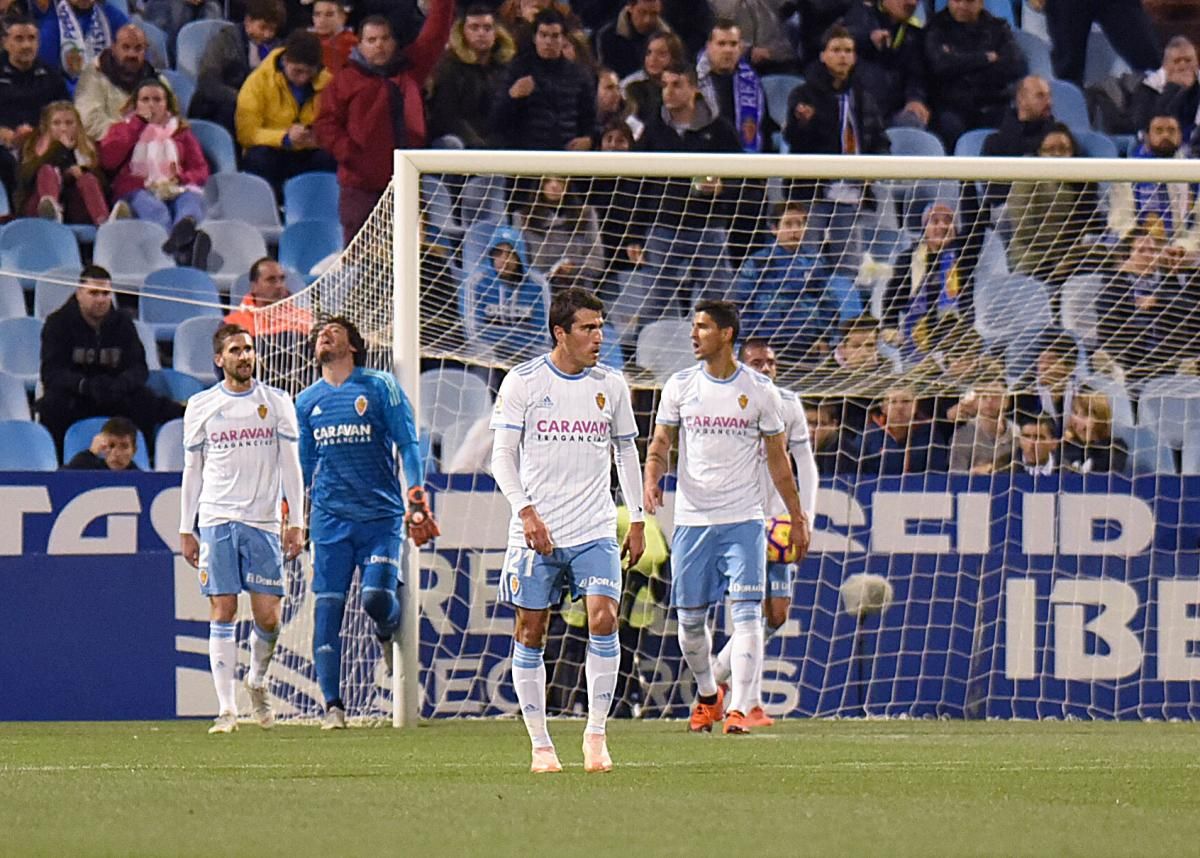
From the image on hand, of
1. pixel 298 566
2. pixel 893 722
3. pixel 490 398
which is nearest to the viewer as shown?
pixel 893 722

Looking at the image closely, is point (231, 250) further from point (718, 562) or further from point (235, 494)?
point (718, 562)

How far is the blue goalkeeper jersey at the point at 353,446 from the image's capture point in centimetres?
1095

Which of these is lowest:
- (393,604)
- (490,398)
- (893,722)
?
(893,722)

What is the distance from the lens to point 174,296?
1477cm

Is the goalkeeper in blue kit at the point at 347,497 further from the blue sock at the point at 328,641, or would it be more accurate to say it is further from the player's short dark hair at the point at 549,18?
the player's short dark hair at the point at 549,18

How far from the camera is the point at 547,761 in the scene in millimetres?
7637

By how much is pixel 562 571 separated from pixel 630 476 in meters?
0.45

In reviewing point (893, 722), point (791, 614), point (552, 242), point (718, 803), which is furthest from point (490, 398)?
point (718, 803)

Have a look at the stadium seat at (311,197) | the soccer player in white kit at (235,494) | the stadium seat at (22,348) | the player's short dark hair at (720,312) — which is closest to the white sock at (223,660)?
the soccer player in white kit at (235,494)

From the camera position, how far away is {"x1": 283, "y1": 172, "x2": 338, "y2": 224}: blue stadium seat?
1552cm

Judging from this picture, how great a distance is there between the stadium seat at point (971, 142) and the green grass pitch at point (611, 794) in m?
6.98

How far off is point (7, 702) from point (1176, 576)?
6.87 meters

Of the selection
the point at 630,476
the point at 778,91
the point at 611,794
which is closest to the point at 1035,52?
the point at 778,91

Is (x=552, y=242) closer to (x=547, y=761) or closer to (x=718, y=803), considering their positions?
(x=547, y=761)
